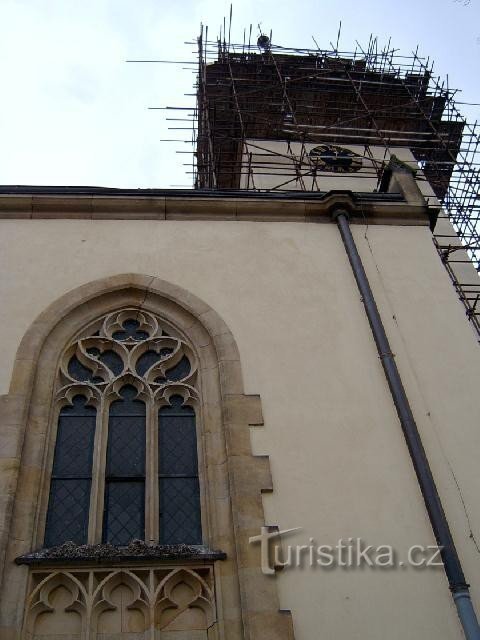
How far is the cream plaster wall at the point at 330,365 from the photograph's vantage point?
5875 mm

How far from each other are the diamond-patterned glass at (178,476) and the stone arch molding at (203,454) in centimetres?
16

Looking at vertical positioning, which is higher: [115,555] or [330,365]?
[330,365]

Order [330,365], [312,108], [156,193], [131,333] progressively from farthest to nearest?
[312,108], [156,193], [131,333], [330,365]

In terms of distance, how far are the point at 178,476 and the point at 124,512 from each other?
592 mm

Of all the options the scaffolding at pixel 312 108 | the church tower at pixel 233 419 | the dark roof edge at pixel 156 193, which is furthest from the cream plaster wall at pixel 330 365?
the scaffolding at pixel 312 108

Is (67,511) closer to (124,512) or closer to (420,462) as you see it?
(124,512)

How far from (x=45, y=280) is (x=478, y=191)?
10.7 metres

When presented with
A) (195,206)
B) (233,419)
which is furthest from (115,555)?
(195,206)

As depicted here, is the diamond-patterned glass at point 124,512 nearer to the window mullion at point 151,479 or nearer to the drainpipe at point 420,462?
the window mullion at point 151,479

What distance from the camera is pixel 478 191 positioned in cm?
1600

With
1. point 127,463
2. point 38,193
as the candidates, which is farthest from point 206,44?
point 127,463

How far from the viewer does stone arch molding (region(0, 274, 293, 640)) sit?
5672 millimetres

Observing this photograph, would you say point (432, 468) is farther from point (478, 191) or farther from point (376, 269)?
point (478, 191)

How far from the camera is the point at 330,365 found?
7.66 metres
